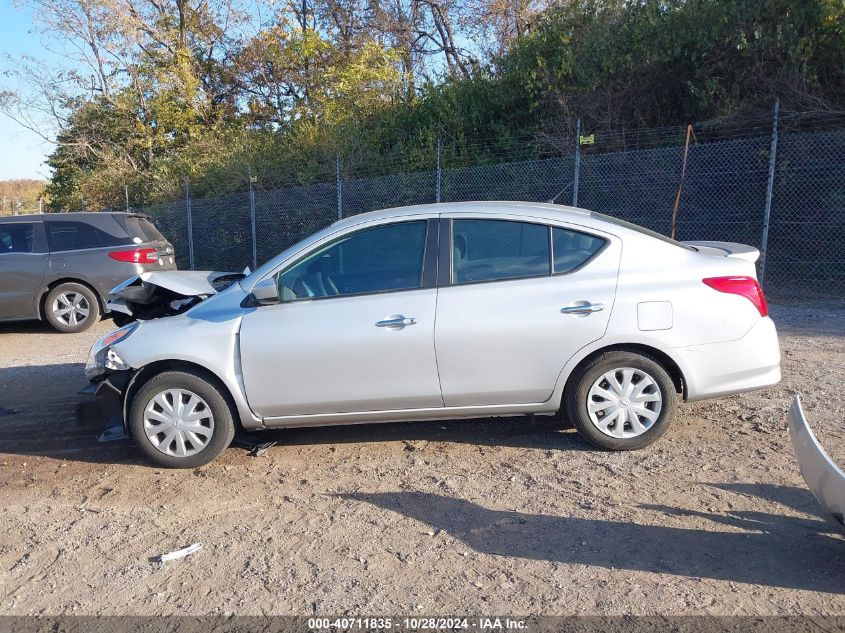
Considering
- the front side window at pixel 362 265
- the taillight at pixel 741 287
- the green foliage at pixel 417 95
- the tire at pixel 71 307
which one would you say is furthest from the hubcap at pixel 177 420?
the green foliage at pixel 417 95

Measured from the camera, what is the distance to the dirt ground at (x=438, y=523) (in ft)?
10.6

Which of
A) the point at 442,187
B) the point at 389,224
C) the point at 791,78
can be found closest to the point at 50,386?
the point at 389,224

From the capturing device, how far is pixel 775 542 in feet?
11.6

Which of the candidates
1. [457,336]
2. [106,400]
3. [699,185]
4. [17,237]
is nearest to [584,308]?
[457,336]

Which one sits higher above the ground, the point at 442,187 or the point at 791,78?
the point at 791,78

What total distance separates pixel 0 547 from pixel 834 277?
1045 centimetres

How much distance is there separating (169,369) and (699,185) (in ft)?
29.1

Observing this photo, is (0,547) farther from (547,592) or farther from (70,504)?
(547,592)

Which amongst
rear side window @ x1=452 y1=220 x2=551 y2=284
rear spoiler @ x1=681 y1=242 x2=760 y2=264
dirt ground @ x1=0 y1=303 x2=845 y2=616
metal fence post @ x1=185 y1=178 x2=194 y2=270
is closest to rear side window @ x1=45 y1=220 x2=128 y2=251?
dirt ground @ x1=0 y1=303 x2=845 y2=616

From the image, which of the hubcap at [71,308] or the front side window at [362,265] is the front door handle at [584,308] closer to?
the front side window at [362,265]

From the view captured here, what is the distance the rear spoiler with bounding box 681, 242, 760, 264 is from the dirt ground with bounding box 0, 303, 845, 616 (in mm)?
1241

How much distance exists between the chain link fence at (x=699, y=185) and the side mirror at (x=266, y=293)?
7217 millimetres

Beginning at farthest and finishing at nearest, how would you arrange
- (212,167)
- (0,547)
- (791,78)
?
1. (212,167)
2. (791,78)
3. (0,547)

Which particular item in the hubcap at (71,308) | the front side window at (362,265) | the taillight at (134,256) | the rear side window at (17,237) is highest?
the rear side window at (17,237)
